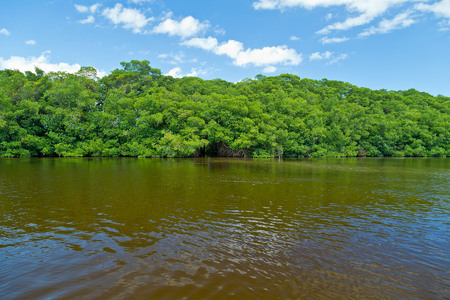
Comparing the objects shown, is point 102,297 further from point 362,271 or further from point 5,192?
point 5,192

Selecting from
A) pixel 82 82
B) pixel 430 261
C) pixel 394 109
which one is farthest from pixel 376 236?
pixel 394 109

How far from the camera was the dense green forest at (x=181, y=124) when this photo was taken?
5856cm

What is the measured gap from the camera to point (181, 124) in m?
62.1

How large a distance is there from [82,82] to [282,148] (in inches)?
2308

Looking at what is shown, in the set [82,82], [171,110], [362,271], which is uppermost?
[82,82]

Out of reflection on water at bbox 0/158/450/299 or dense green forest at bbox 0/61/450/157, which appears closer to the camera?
reflection on water at bbox 0/158/450/299

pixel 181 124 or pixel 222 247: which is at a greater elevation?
pixel 181 124

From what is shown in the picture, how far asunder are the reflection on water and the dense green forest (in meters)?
43.7

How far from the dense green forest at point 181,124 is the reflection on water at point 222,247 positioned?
43.7 m

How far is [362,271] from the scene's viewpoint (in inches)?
235

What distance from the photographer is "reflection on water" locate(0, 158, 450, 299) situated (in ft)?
17.1

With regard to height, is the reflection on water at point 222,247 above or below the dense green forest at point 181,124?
below

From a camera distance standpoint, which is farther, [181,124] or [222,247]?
[181,124]

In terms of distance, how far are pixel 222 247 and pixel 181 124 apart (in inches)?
2229
